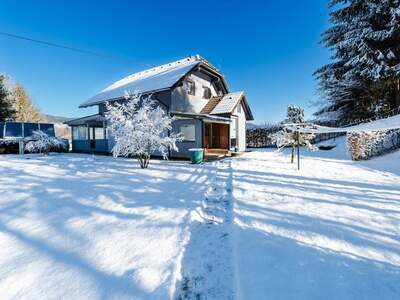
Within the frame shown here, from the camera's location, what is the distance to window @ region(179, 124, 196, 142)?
12.6 meters

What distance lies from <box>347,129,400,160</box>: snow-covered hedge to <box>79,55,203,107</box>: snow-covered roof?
34.3 feet

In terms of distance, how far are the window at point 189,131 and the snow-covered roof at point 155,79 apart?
2.61 metres

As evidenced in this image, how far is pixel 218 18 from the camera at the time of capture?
1545 cm

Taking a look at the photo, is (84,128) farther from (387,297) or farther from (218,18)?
(387,297)

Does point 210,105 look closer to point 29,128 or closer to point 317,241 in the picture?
point 317,241

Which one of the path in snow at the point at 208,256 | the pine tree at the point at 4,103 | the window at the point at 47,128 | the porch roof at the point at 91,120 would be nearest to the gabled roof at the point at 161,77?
the porch roof at the point at 91,120

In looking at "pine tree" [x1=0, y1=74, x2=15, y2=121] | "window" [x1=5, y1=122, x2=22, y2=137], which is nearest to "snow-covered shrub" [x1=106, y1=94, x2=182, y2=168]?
"window" [x1=5, y1=122, x2=22, y2=137]

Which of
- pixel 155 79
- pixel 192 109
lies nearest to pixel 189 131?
pixel 192 109

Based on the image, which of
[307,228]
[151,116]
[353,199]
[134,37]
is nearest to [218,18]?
[134,37]

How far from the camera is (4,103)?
881 inches

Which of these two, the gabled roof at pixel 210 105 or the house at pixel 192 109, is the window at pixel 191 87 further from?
the gabled roof at pixel 210 105

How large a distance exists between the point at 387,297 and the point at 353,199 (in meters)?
3.35

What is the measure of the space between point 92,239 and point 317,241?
3.31 metres

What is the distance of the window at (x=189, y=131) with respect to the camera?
494 inches
